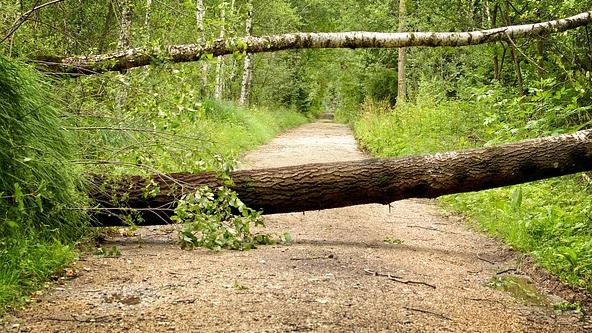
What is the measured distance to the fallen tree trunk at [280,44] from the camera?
Answer: 6406 mm

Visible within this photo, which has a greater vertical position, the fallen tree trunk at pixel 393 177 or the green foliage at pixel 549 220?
the fallen tree trunk at pixel 393 177

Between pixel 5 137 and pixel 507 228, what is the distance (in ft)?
16.9

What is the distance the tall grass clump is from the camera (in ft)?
13.9

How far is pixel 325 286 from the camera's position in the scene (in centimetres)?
465

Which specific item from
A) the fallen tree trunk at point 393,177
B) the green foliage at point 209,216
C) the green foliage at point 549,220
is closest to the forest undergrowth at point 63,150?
the green foliage at point 209,216

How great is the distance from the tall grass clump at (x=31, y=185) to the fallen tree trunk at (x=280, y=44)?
1276 millimetres

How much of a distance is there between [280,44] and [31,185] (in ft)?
12.6

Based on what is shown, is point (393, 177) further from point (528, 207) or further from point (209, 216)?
point (209, 216)

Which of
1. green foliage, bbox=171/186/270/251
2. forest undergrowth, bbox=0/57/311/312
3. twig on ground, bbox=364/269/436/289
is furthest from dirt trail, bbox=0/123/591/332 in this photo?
forest undergrowth, bbox=0/57/311/312

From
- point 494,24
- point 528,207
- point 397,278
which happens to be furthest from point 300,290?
point 494,24

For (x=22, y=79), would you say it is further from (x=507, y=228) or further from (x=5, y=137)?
(x=507, y=228)

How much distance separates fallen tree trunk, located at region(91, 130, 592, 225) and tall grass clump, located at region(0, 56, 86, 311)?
1096 mm

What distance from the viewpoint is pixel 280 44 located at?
751cm

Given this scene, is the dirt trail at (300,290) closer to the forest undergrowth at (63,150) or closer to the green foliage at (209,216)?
the green foliage at (209,216)
